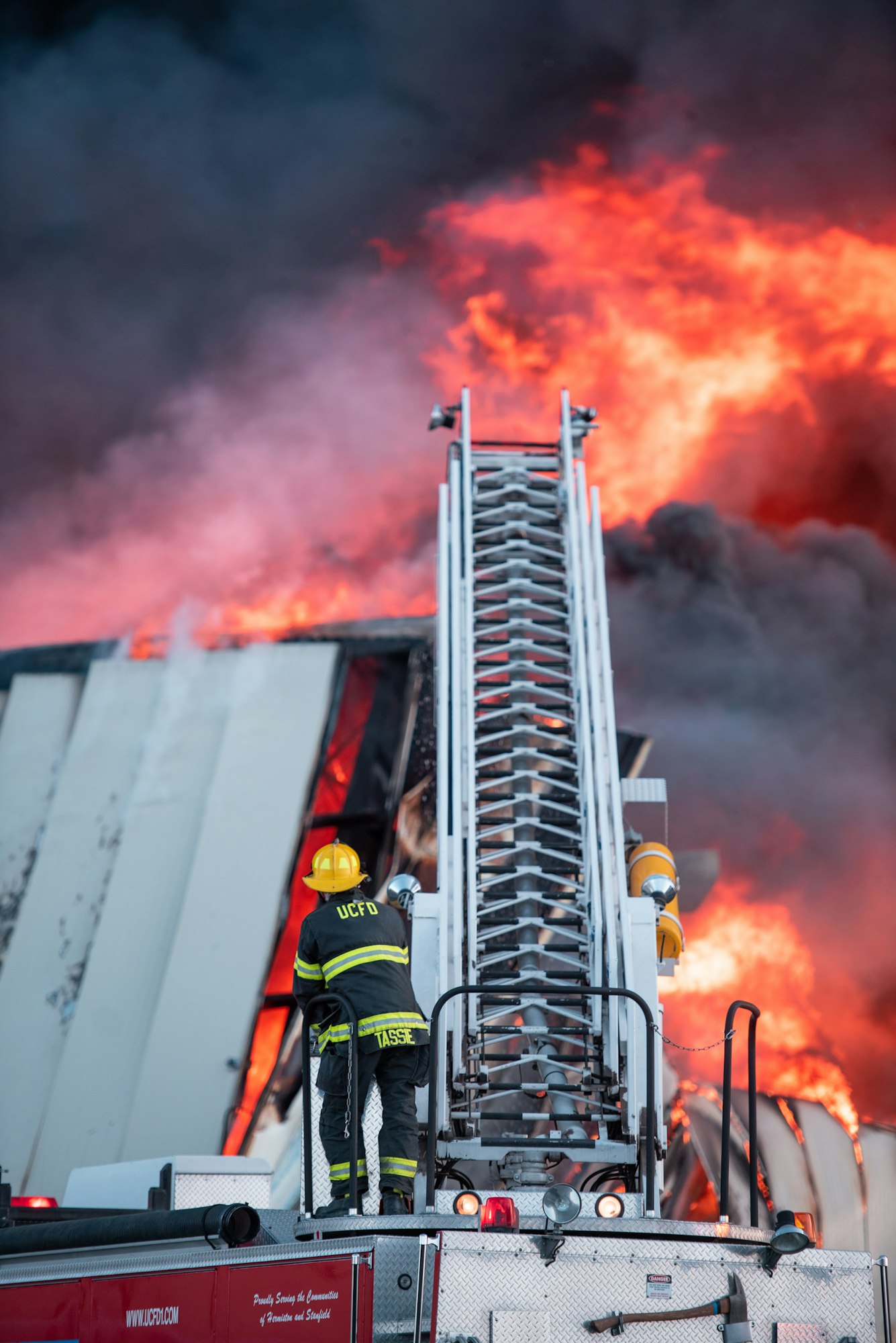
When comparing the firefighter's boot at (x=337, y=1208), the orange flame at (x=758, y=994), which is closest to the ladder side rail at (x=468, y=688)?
the firefighter's boot at (x=337, y=1208)

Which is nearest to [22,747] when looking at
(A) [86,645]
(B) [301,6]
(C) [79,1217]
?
(A) [86,645]

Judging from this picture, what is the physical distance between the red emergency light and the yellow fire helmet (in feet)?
5.97

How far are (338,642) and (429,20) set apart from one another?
351 inches

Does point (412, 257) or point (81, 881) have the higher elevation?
point (412, 257)

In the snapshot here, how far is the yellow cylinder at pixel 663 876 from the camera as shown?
773cm

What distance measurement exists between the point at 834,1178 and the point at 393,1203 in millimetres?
7184

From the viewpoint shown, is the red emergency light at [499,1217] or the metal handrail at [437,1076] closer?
the red emergency light at [499,1217]

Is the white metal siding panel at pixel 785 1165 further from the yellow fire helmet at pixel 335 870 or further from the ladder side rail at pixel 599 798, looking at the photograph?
the yellow fire helmet at pixel 335 870

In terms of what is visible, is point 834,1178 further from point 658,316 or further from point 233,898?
point 658,316

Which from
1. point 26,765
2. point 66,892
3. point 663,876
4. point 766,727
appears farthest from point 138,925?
point 766,727

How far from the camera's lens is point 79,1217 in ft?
19.6

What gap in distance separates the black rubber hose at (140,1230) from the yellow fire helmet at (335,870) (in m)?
1.40

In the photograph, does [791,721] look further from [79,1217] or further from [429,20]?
[79,1217]

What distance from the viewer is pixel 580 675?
27.9ft
